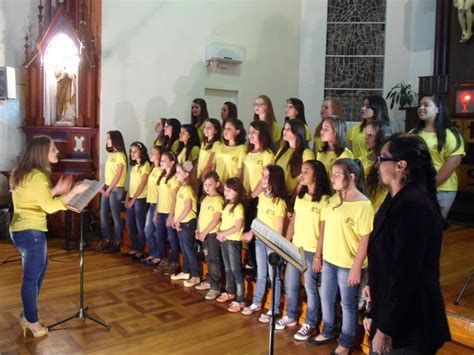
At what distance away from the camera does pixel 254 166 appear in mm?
4145

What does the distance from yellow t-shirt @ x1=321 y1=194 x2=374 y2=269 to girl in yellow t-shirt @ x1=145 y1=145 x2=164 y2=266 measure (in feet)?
7.65

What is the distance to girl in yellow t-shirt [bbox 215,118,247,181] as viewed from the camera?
175 inches

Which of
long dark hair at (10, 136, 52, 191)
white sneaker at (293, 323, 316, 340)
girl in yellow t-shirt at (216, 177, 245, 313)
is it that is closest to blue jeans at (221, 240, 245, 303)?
girl in yellow t-shirt at (216, 177, 245, 313)

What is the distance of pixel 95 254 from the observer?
560cm

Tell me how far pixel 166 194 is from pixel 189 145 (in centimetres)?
62

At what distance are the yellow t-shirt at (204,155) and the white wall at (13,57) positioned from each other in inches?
114

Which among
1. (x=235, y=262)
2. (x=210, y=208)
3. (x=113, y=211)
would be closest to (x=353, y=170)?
(x=235, y=262)

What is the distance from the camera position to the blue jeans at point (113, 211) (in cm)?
552

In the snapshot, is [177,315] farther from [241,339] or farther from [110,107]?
[110,107]

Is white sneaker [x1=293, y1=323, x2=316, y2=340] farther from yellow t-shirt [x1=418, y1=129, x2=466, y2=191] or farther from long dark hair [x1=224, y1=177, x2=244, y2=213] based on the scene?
yellow t-shirt [x1=418, y1=129, x2=466, y2=191]

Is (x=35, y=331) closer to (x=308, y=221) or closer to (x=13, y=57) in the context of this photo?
(x=308, y=221)

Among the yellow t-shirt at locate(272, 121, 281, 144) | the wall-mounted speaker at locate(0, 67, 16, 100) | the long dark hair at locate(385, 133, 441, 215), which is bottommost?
the long dark hair at locate(385, 133, 441, 215)

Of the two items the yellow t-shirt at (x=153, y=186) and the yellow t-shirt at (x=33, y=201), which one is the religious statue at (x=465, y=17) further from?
the yellow t-shirt at (x=33, y=201)

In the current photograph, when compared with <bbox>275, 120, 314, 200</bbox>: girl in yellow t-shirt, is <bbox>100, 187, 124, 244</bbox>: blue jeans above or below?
below
